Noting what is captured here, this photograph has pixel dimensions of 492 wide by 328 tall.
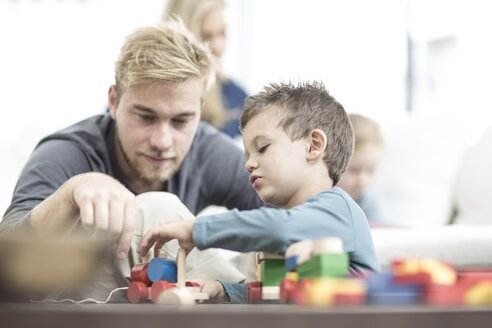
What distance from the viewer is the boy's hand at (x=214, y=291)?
104 cm

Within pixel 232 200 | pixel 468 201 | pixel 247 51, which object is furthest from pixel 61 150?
pixel 247 51

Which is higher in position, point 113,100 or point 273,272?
point 113,100

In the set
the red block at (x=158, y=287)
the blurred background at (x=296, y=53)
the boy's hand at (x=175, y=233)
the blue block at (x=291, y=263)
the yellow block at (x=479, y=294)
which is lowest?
the red block at (x=158, y=287)

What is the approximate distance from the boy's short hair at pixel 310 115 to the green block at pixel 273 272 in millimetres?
283

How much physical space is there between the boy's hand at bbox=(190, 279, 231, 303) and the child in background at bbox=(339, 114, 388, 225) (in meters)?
1.22

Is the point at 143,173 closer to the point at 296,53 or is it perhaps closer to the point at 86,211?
the point at 86,211

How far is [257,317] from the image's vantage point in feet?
1.89

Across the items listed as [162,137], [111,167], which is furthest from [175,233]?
[111,167]

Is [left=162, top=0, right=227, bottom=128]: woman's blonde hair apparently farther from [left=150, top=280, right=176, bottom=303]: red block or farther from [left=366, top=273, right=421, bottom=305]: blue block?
[left=366, top=273, right=421, bottom=305]: blue block

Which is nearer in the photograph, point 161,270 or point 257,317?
point 257,317

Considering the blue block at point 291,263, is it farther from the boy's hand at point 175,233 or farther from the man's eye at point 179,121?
the man's eye at point 179,121

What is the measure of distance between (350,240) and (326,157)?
8.6 inches

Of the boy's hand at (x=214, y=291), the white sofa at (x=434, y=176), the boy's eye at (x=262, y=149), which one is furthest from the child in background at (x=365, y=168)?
the boy's hand at (x=214, y=291)

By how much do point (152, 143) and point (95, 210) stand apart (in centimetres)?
67
